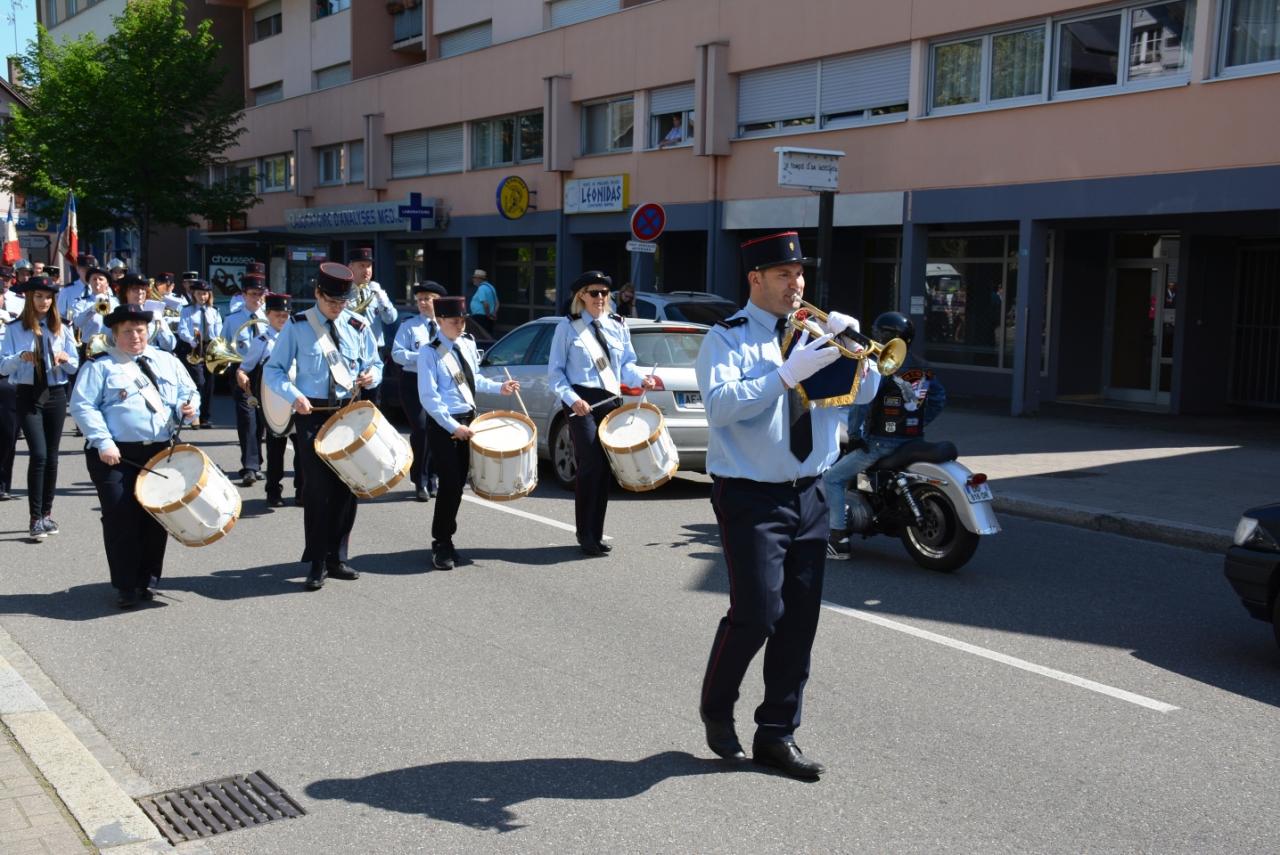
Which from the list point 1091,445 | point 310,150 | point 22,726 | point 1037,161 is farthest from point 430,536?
point 310,150

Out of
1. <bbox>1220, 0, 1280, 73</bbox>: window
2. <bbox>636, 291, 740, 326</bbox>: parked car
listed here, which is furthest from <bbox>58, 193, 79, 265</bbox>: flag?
<bbox>1220, 0, 1280, 73</bbox>: window

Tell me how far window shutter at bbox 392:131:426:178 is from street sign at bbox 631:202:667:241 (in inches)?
662

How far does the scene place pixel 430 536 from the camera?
991 centimetres

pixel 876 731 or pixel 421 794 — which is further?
pixel 876 731

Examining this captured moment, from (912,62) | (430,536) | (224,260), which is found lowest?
(430,536)

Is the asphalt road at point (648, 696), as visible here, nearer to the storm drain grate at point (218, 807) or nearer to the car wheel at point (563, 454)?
the storm drain grate at point (218, 807)

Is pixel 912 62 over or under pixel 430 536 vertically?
over

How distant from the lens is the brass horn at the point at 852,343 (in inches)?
176

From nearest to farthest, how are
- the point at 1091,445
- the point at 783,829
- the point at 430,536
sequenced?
the point at 783,829 < the point at 430,536 < the point at 1091,445

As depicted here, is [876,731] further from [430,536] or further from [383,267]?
[383,267]

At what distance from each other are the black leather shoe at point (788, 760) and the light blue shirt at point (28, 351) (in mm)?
7140

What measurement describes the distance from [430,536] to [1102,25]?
12.4 meters

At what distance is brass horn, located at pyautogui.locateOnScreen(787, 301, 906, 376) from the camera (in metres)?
4.48

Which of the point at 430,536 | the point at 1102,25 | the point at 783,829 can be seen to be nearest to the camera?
the point at 783,829
